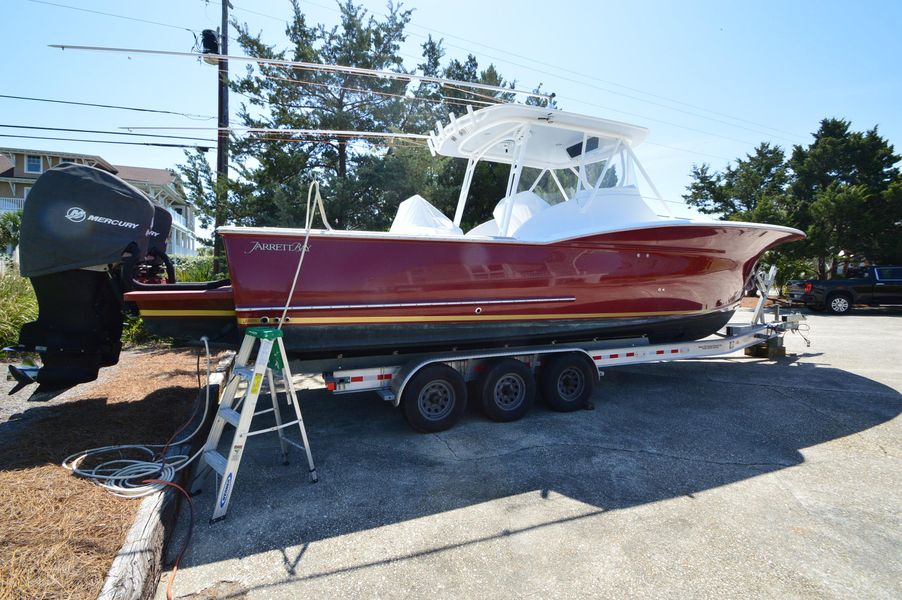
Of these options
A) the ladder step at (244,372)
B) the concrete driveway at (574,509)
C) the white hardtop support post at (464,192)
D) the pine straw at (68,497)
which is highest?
the white hardtop support post at (464,192)

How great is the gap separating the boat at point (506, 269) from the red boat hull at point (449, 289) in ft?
0.04

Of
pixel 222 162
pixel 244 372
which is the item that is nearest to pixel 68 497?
pixel 244 372

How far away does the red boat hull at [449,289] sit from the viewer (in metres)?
3.81

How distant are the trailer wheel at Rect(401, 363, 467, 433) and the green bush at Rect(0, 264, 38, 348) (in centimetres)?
574

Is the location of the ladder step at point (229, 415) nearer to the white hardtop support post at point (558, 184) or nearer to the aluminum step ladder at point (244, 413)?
the aluminum step ladder at point (244, 413)

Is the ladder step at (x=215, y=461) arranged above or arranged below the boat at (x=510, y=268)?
below

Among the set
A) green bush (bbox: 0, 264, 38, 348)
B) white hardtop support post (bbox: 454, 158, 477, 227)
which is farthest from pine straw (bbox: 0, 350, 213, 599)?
white hardtop support post (bbox: 454, 158, 477, 227)

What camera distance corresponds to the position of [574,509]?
10.0 feet

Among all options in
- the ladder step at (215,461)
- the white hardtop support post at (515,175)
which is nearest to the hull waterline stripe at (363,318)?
the white hardtop support post at (515,175)

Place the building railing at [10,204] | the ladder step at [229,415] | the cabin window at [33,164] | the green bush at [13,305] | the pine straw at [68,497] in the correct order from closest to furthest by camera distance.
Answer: the pine straw at [68,497] → the ladder step at [229,415] → the green bush at [13,305] → the building railing at [10,204] → the cabin window at [33,164]

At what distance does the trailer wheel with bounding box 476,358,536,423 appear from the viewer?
461 cm

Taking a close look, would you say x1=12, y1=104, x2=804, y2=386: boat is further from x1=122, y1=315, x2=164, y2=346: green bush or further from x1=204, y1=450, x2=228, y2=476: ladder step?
x1=122, y1=315, x2=164, y2=346: green bush

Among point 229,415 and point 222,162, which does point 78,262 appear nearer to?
point 229,415

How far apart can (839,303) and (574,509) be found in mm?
15252
